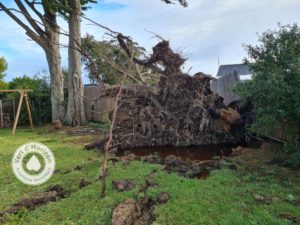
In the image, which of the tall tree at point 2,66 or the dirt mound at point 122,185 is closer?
the dirt mound at point 122,185

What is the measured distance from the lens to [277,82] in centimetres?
518

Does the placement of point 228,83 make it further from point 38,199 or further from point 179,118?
point 38,199

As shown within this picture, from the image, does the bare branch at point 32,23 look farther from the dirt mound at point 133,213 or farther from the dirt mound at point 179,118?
the dirt mound at point 133,213

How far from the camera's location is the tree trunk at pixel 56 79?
14.0 m

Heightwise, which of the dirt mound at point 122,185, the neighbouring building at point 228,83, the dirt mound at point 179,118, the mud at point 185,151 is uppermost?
the neighbouring building at point 228,83

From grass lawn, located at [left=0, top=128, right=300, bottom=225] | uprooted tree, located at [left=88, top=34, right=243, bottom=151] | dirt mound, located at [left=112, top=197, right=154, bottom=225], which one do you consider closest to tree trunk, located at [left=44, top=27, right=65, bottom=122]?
uprooted tree, located at [left=88, top=34, right=243, bottom=151]

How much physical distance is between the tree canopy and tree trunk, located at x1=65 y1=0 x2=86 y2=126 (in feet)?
28.7

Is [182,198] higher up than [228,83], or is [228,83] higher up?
[228,83]

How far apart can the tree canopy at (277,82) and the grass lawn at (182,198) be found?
2.63ft

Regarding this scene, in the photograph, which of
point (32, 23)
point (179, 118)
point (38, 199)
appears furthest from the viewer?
point (32, 23)

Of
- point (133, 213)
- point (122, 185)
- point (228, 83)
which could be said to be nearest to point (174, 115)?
point (228, 83)

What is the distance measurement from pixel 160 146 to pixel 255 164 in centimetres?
364

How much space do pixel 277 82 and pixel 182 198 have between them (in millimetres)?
2436

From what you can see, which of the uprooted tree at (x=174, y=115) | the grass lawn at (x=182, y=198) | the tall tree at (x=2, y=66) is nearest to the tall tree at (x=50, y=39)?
the uprooted tree at (x=174, y=115)
